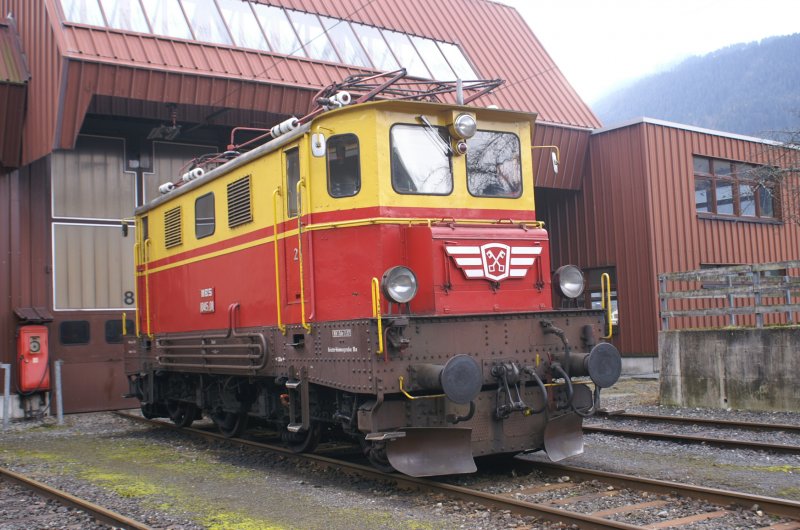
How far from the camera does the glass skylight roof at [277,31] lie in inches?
583

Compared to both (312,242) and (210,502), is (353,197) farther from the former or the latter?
(210,502)

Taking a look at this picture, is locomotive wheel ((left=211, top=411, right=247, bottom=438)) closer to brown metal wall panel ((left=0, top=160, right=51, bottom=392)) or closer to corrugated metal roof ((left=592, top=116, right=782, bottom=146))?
brown metal wall panel ((left=0, top=160, right=51, bottom=392))

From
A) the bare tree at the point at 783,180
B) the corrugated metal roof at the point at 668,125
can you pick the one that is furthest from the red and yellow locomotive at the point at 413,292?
the bare tree at the point at 783,180

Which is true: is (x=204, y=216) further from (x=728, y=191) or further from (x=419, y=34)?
(x=728, y=191)

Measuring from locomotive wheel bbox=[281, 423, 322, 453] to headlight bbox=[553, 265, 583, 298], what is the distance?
301 cm

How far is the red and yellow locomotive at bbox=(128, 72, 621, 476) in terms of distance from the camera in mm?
7293

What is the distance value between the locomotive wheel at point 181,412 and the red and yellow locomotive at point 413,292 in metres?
3.44

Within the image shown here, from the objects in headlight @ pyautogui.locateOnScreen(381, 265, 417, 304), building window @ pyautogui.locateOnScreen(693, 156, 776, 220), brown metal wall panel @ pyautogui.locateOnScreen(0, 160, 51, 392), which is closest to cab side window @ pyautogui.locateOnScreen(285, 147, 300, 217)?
headlight @ pyautogui.locateOnScreen(381, 265, 417, 304)

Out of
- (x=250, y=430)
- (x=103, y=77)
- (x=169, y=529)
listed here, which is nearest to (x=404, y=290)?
(x=169, y=529)

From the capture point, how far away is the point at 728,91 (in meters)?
128

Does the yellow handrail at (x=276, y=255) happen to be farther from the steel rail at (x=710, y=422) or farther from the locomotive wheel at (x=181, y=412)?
the locomotive wheel at (x=181, y=412)

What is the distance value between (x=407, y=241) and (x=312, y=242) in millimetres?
969

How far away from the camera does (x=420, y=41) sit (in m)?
19.8

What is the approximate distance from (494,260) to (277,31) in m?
10.7
